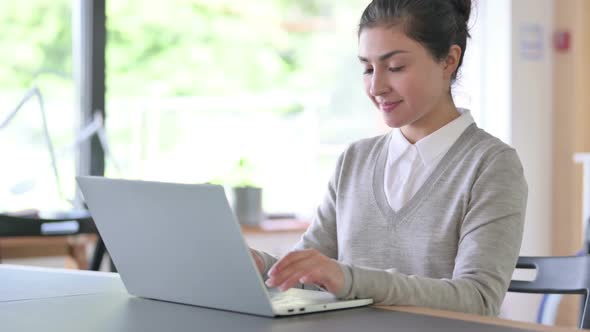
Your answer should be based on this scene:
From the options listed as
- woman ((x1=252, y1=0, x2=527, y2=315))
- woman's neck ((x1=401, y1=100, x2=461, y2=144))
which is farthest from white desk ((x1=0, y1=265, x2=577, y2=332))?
woman's neck ((x1=401, y1=100, x2=461, y2=144))

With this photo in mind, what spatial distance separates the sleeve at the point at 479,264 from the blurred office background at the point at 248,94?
6.65ft

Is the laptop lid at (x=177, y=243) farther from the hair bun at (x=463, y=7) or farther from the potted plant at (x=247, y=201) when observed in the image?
the potted plant at (x=247, y=201)

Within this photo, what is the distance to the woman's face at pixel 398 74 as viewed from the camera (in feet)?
5.44

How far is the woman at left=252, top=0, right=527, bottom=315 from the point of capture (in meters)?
1.52

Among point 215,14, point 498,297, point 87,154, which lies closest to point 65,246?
point 87,154

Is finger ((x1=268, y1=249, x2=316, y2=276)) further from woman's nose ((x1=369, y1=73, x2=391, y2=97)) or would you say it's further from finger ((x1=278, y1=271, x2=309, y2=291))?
woman's nose ((x1=369, y1=73, x2=391, y2=97))

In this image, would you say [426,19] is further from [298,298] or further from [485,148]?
[298,298]

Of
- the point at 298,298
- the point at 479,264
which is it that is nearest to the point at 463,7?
the point at 479,264

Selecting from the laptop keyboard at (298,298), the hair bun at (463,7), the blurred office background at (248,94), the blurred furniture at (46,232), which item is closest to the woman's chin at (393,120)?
the hair bun at (463,7)

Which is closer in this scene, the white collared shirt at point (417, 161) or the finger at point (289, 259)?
the finger at point (289, 259)

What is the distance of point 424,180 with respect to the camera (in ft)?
5.54

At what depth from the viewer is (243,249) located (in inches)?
46.1

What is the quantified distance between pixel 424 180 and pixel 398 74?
0.19 m

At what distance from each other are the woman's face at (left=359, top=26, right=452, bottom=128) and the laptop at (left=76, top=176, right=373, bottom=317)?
44 cm
